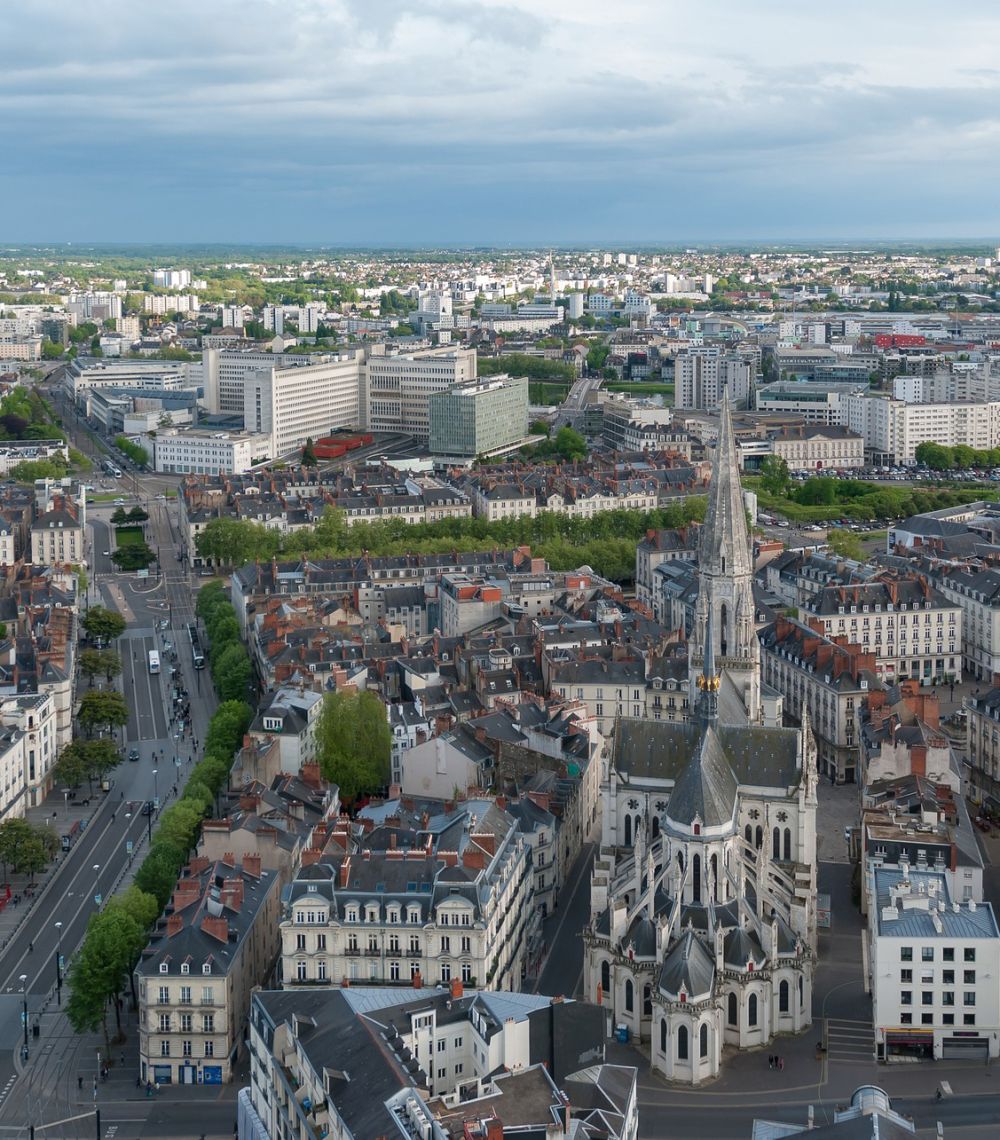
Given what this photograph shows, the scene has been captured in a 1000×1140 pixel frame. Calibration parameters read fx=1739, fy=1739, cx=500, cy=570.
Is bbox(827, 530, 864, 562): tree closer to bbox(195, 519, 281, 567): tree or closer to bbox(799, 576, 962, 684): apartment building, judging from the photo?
bbox(799, 576, 962, 684): apartment building

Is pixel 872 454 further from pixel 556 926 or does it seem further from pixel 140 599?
pixel 556 926

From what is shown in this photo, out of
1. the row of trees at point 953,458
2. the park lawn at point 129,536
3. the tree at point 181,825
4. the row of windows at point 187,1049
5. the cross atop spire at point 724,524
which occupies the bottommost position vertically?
the row of windows at point 187,1049

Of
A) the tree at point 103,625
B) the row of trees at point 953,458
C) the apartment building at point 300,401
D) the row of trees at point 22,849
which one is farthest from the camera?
the apartment building at point 300,401

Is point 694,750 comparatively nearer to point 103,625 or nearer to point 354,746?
point 354,746

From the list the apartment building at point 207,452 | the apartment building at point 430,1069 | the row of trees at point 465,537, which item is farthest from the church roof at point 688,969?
the apartment building at point 207,452

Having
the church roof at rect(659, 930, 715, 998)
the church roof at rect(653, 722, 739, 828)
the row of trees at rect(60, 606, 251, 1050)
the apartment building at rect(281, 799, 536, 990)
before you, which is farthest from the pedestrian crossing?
the row of trees at rect(60, 606, 251, 1050)

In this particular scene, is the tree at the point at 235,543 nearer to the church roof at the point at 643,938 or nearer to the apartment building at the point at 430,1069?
the church roof at the point at 643,938
